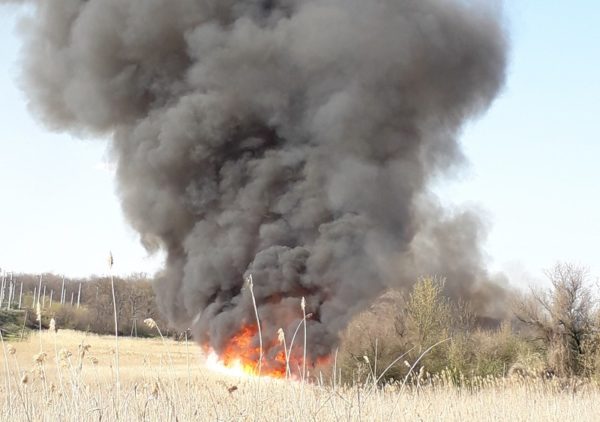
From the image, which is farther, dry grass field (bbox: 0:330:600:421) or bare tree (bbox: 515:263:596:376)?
bare tree (bbox: 515:263:596:376)

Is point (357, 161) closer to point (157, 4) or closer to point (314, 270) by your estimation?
point (314, 270)

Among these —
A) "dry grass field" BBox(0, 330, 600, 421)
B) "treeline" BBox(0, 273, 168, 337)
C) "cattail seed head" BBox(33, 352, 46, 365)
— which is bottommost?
"dry grass field" BBox(0, 330, 600, 421)

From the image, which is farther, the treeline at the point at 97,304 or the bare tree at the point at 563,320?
the treeline at the point at 97,304

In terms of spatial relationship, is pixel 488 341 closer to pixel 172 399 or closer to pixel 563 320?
pixel 563 320

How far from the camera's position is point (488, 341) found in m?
20.5

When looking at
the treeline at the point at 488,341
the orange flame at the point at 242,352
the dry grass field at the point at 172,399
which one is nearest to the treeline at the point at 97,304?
the orange flame at the point at 242,352

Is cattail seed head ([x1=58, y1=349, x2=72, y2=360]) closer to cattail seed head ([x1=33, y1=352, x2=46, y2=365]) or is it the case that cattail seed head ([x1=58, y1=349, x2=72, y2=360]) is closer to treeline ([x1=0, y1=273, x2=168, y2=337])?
cattail seed head ([x1=33, y1=352, x2=46, y2=365])

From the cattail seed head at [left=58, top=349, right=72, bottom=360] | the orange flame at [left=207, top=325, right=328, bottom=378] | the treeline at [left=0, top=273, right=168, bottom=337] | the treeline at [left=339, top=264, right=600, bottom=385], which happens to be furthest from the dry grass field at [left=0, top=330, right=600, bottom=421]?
the treeline at [left=0, top=273, right=168, bottom=337]

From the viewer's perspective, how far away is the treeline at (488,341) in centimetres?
1719

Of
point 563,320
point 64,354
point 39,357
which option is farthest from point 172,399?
point 563,320

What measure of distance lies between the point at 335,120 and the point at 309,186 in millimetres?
3223

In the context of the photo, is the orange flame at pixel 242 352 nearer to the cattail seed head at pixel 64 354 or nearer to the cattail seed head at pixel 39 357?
the cattail seed head at pixel 64 354

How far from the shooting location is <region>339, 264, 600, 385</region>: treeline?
17.2m

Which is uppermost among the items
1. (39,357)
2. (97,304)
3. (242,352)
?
(97,304)
